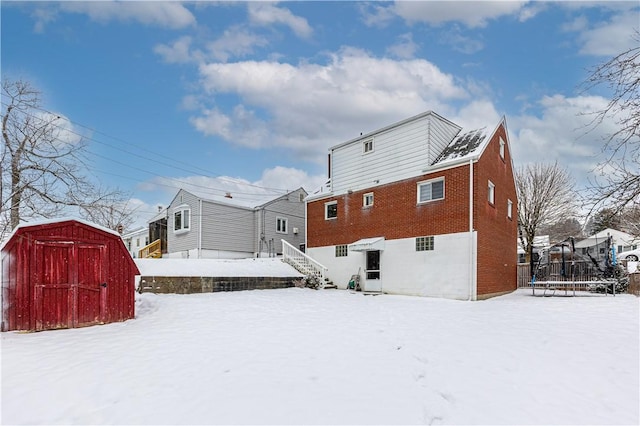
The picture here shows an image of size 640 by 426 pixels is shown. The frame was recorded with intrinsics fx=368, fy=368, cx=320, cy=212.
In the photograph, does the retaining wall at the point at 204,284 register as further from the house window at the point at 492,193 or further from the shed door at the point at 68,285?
the house window at the point at 492,193

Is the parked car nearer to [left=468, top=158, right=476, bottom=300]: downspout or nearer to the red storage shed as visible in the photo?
[left=468, top=158, right=476, bottom=300]: downspout

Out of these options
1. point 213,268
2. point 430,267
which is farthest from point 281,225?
point 430,267

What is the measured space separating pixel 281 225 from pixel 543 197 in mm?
20343

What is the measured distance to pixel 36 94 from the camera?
12023 millimetres

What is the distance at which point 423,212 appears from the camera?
1647 centimetres

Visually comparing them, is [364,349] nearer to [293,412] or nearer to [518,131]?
[293,412]

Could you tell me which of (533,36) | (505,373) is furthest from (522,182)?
(505,373)

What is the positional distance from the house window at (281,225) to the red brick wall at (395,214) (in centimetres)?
582

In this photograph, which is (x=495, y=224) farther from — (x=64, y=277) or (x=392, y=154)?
(x=64, y=277)

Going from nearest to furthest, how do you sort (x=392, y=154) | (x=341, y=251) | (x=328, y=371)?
(x=328, y=371) < (x=392, y=154) < (x=341, y=251)

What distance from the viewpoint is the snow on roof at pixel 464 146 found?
51.3 ft

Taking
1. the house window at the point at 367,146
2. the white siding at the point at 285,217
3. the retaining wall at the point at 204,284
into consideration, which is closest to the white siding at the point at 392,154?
the house window at the point at 367,146

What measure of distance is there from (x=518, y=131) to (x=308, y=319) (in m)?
18.0

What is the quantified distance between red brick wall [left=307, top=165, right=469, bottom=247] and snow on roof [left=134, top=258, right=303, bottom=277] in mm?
2703
